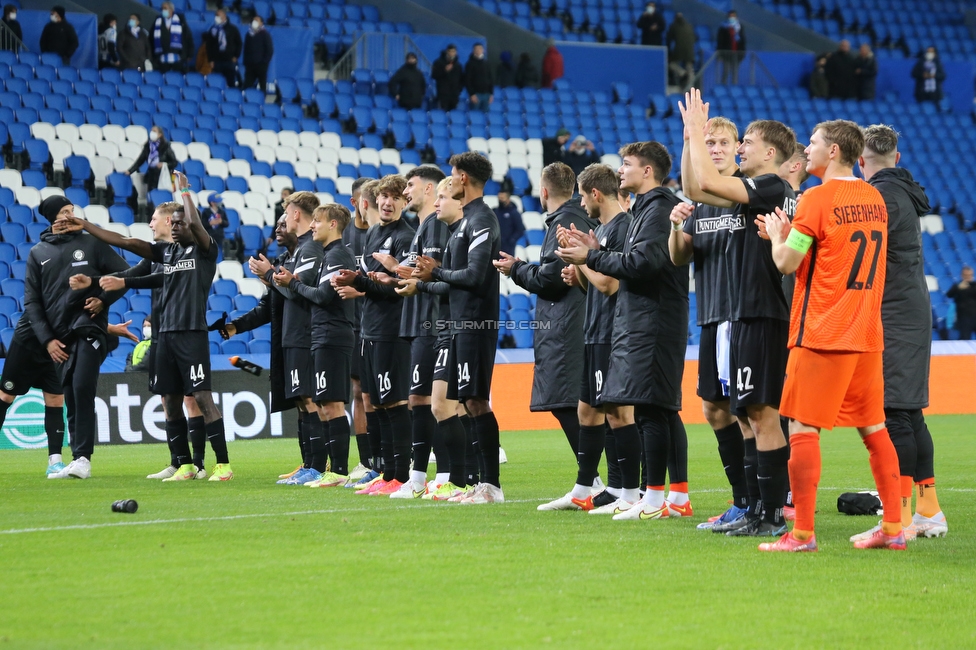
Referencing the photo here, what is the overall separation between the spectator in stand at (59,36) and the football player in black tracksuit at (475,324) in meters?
15.1

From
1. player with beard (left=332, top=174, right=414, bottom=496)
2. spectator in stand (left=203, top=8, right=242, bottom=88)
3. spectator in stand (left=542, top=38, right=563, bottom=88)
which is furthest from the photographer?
spectator in stand (left=542, top=38, right=563, bottom=88)

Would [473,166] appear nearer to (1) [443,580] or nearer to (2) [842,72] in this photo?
(1) [443,580]

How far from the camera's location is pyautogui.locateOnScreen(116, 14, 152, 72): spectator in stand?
21906mm

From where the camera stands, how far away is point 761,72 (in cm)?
3022

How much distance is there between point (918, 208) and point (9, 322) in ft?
42.1

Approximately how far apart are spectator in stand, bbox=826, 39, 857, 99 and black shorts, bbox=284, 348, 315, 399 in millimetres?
22366

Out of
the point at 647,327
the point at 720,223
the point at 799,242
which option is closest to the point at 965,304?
the point at 647,327

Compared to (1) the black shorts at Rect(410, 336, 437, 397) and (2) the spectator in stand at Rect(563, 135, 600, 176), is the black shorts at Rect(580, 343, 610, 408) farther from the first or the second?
(2) the spectator in stand at Rect(563, 135, 600, 176)

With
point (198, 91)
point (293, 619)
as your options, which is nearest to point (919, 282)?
point (293, 619)

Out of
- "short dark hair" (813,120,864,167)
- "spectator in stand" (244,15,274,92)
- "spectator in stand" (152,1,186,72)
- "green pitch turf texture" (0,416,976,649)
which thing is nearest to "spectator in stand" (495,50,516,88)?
"spectator in stand" (244,15,274,92)

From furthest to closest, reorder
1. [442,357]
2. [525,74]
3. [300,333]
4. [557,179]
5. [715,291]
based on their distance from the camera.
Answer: [525,74], [300,333], [442,357], [557,179], [715,291]

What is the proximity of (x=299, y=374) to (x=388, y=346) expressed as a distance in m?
1.22

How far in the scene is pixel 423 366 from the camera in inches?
349

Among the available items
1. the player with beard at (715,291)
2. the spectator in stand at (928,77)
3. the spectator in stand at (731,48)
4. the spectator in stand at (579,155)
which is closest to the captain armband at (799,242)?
the player with beard at (715,291)
